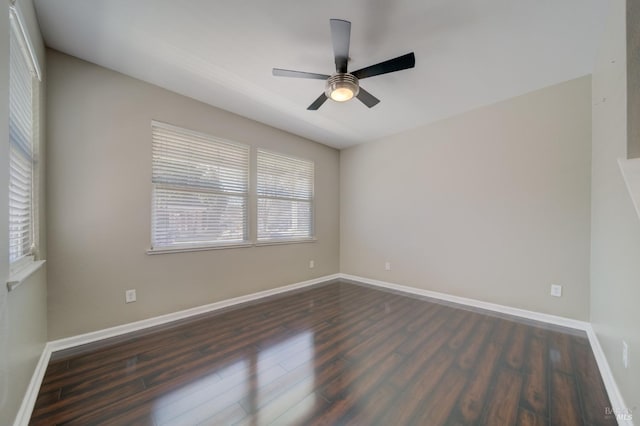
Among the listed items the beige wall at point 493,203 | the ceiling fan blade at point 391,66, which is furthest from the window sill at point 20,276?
the beige wall at point 493,203

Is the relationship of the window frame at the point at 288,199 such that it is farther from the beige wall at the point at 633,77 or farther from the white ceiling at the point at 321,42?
the beige wall at the point at 633,77

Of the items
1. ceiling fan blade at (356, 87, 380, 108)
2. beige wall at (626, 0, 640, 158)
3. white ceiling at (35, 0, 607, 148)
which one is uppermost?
white ceiling at (35, 0, 607, 148)

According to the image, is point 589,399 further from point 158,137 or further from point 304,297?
point 158,137

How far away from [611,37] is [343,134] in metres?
2.88

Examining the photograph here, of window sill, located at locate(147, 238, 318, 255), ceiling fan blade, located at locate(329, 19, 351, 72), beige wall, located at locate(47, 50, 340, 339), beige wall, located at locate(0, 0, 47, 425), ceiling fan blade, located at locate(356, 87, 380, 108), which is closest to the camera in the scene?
beige wall, located at locate(0, 0, 47, 425)

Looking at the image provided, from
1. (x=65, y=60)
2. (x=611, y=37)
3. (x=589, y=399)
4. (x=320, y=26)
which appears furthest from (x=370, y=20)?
(x=589, y=399)

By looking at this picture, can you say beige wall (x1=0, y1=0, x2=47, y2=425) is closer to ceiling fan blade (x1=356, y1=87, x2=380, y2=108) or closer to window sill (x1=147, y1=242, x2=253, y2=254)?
window sill (x1=147, y1=242, x2=253, y2=254)

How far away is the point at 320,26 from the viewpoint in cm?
186

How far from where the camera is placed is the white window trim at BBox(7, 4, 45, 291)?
129cm

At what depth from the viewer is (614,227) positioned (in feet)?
5.51

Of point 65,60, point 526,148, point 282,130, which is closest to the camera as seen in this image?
point 65,60

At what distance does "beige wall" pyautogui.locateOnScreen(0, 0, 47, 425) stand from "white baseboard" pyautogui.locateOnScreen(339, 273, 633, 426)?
3.09 m

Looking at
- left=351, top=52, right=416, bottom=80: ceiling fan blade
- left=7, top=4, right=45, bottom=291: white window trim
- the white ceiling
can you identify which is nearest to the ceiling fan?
left=351, top=52, right=416, bottom=80: ceiling fan blade

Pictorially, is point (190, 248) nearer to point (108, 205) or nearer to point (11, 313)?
point (108, 205)
